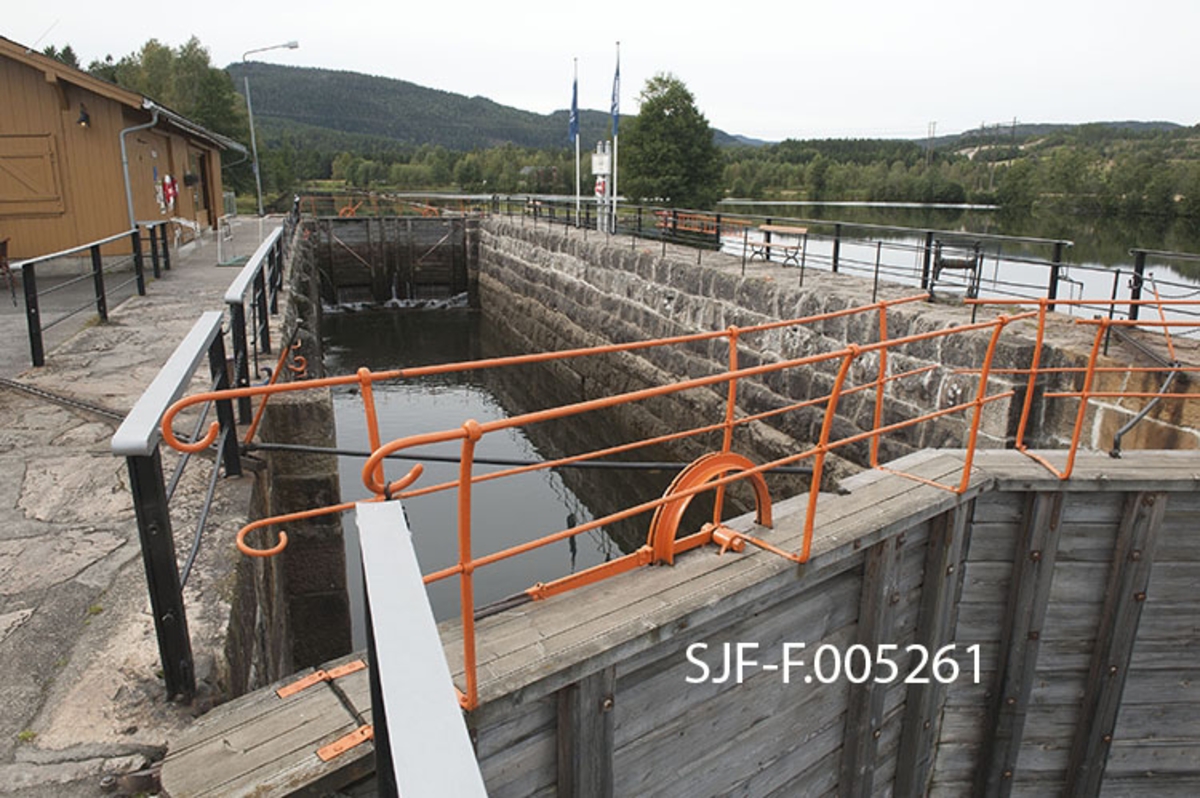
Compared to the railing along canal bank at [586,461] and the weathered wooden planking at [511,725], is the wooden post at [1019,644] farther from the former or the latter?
the weathered wooden planking at [511,725]

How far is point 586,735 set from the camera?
3211mm

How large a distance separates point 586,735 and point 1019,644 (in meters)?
3.35

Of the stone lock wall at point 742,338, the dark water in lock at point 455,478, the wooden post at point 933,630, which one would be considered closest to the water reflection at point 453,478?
the dark water in lock at point 455,478

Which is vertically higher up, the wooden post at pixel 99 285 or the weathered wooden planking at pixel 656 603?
the wooden post at pixel 99 285

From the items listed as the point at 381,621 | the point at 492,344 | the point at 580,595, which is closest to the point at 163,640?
the point at 580,595

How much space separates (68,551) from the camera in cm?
399

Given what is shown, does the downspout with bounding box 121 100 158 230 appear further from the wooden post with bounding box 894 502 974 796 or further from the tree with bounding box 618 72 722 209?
the tree with bounding box 618 72 722 209

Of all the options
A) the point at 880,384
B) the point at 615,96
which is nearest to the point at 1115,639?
the point at 880,384

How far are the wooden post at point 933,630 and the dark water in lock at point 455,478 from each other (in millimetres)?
4026

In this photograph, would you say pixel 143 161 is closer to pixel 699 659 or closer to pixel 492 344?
pixel 492 344

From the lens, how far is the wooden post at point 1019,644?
5.00m

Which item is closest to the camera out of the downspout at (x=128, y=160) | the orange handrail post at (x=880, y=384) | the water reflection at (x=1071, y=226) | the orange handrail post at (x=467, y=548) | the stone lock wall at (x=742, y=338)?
the orange handrail post at (x=467, y=548)

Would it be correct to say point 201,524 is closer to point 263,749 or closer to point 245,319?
point 263,749

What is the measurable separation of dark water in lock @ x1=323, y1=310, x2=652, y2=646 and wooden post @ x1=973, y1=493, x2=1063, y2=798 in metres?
4.36
